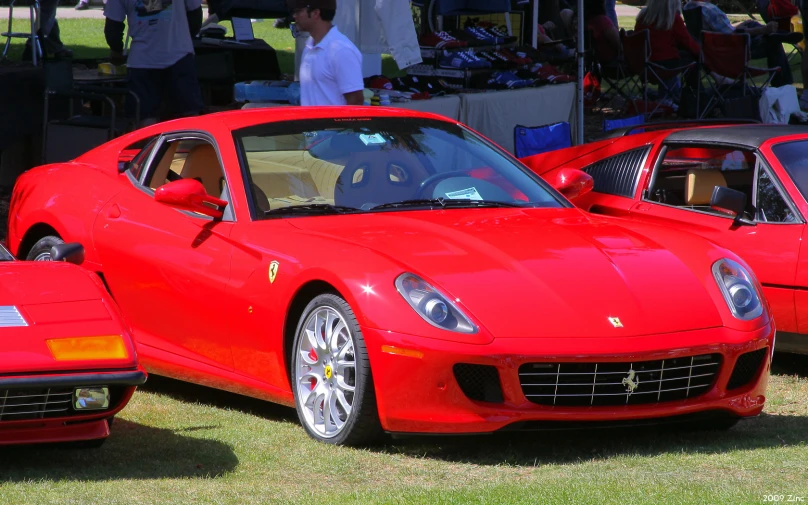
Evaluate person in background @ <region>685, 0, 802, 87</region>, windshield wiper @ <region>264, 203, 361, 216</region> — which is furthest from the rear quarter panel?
person in background @ <region>685, 0, 802, 87</region>

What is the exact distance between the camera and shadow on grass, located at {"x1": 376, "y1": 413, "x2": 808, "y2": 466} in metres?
4.73

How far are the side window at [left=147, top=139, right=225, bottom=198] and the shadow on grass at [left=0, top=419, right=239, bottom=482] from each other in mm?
1386

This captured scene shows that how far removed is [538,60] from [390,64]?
8791 millimetres

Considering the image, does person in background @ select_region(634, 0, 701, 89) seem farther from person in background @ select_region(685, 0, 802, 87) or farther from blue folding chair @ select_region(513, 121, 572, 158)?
blue folding chair @ select_region(513, 121, 572, 158)

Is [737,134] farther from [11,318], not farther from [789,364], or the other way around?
[11,318]

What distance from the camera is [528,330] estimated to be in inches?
179

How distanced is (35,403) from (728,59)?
12556mm

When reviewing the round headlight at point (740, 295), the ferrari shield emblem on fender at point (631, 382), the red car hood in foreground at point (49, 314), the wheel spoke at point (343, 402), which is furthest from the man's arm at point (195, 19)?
the ferrari shield emblem on fender at point (631, 382)

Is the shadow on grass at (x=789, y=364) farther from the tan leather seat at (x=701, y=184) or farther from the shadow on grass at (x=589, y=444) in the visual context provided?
the shadow on grass at (x=589, y=444)

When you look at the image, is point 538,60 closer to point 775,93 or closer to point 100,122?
point 775,93

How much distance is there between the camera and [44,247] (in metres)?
6.52

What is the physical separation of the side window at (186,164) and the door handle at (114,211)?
192 mm

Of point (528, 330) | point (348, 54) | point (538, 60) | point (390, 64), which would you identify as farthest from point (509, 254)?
point (390, 64)

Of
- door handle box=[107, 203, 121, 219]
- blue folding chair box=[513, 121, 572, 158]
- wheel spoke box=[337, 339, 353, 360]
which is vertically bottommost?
blue folding chair box=[513, 121, 572, 158]
